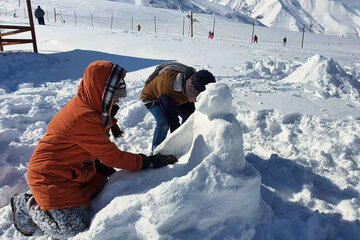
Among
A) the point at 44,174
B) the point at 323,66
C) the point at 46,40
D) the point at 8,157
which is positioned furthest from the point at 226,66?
the point at 46,40

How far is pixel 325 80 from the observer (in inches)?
244

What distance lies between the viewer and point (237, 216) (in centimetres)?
208

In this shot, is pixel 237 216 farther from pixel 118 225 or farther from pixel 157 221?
pixel 118 225

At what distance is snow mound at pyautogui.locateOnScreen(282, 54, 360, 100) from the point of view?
5.79 m

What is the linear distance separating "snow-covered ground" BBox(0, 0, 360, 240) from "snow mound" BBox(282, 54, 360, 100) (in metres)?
0.03

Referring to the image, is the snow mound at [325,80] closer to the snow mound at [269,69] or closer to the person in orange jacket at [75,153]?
the snow mound at [269,69]

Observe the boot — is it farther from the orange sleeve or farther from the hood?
the hood

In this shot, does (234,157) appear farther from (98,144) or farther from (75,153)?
(75,153)

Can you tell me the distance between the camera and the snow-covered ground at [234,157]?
1.98 meters

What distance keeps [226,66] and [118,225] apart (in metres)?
6.99

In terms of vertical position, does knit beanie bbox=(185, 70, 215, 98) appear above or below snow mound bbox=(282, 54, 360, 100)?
above

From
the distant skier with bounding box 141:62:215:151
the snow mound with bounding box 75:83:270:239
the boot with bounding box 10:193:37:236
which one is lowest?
the boot with bounding box 10:193:37:236

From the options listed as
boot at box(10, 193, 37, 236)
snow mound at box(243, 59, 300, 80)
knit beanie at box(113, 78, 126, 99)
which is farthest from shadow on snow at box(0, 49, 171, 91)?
knit beanie at box(113, 78, 126, 99)

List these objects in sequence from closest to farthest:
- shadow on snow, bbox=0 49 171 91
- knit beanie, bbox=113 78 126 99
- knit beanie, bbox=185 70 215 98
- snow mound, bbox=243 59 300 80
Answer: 1. knit beanie, bbox=113 78 126 99
2. knit beanie, bbox=185 70 215 98
3. snow mound, bbox=243 59 300 80
4. shadow on snow, bbox=0 49 171 91
